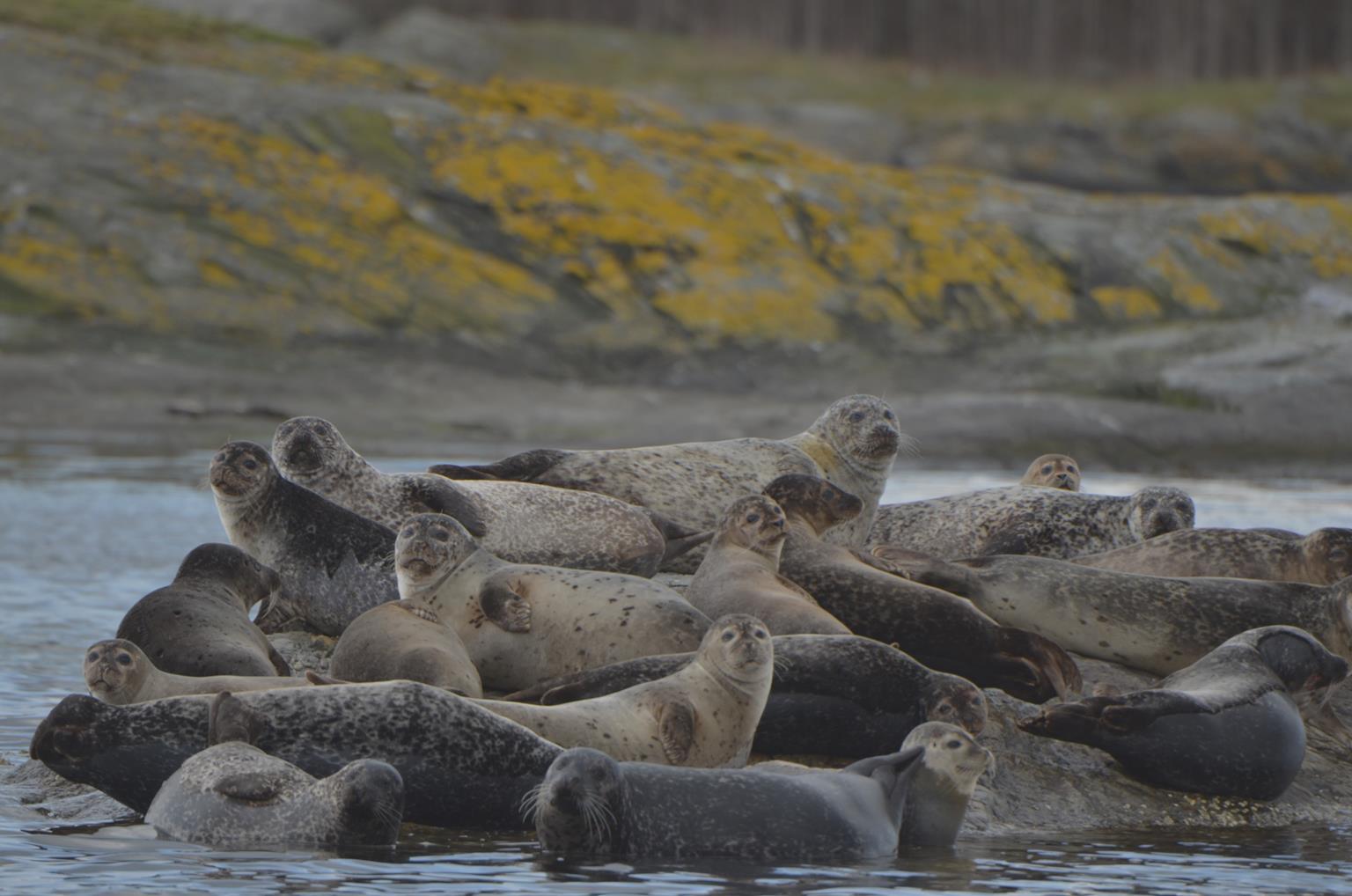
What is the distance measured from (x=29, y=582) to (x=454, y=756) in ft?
23.1

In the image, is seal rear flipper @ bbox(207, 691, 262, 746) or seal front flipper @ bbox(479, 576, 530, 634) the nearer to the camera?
seal rear flipper @ bbox(207, 691, 262, 746)

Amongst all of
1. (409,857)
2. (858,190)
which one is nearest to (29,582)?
(409,857)

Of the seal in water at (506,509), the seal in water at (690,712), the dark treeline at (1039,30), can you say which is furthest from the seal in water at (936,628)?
the dark treeline at (1039,30)

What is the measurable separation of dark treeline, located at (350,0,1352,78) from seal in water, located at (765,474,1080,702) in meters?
33.6

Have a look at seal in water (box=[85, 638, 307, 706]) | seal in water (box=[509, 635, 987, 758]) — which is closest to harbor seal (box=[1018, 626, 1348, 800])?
seal in water (box=[509, 635, 987, 758])

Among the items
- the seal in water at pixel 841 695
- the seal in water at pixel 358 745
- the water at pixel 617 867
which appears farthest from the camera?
the seal in water at pixel 841 695

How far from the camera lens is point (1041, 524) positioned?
939 cm

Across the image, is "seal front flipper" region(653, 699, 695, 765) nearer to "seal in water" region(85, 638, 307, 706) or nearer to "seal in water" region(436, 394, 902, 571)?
"seal in water" region(85, 638, 307, 706)

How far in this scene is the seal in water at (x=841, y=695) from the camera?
6.43m

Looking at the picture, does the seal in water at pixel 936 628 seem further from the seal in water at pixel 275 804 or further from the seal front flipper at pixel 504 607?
the seal in water at pixel 275 804

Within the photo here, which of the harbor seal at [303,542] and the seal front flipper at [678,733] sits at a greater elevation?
the harbor seal at [303,542]

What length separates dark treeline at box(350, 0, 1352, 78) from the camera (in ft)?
133

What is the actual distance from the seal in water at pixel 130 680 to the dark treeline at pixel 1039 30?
34.6 metres

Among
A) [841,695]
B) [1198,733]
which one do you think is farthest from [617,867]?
[1198,733]
